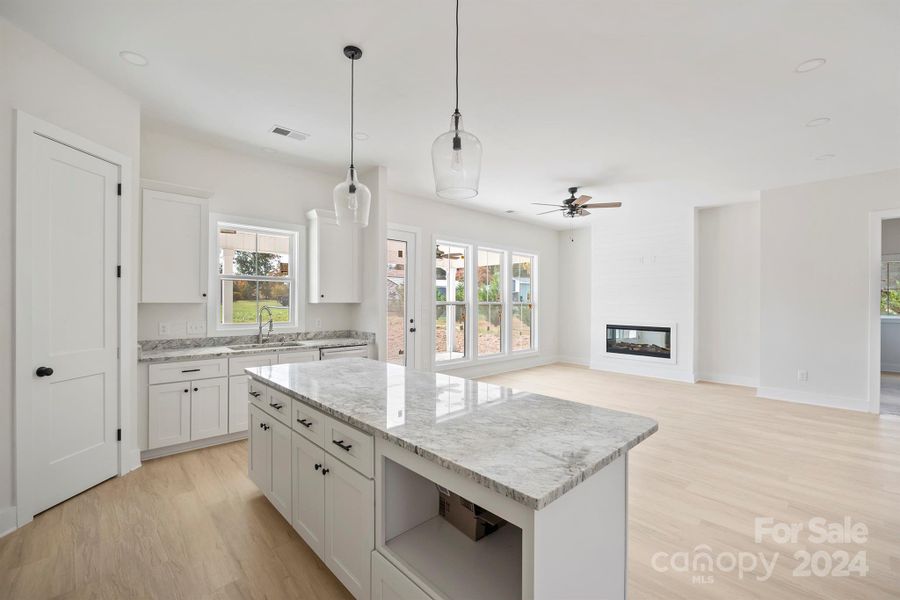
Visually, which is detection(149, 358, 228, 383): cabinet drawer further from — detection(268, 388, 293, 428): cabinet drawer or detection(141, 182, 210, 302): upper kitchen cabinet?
detection(268, 388, 293, 428): cabinet drawer

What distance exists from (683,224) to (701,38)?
4831 millimetres

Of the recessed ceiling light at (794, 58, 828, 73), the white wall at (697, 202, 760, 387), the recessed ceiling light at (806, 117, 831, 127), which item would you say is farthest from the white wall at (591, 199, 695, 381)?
the recessed ceiling light at (794, 58, 828, 73)

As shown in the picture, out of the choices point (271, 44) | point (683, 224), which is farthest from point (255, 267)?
point (683, 224)

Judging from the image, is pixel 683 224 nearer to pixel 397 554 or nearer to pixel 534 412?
pixel 534 412

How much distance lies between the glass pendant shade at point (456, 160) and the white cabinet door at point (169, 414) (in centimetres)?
306

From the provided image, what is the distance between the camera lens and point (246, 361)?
364 cm

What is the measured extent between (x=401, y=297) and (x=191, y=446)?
2950mm

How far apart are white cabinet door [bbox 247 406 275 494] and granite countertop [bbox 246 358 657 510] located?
287 mm

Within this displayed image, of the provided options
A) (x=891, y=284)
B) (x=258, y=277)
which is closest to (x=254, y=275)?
(x=258, y=277)

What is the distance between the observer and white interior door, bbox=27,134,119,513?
94.5 inches

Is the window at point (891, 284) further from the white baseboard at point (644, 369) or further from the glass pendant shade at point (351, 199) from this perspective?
the glass pendant shade at point (351, 199)

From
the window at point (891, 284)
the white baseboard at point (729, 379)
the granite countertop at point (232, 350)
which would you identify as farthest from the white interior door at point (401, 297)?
the window at point (891, 284)

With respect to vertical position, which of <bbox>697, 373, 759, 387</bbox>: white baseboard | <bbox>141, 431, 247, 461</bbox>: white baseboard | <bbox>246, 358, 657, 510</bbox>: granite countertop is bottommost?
<bbox>141, 431, 247, 461</bbox>: white baseboard

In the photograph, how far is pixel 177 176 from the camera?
371cm
